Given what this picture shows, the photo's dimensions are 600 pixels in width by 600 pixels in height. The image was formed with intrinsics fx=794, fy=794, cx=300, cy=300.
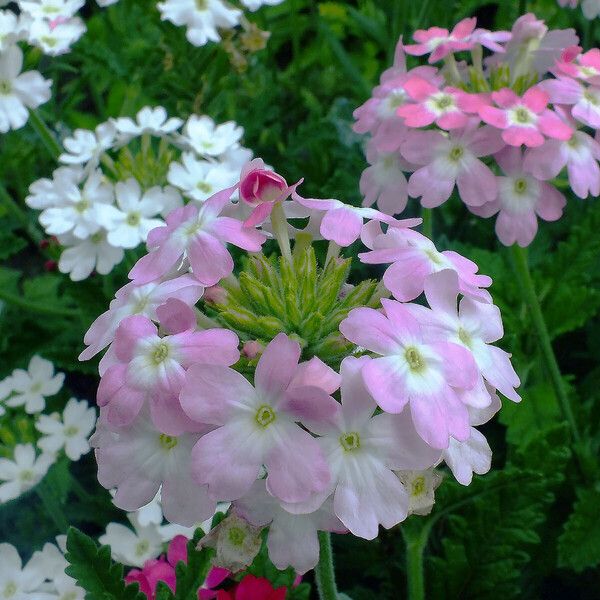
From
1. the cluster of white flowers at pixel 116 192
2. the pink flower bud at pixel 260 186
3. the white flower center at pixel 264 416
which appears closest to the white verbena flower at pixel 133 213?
the cluster of white flowers at pixel 116 192

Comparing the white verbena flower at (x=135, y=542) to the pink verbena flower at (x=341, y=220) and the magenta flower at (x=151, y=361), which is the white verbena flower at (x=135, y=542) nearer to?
the magenta flower at (x=151, y=361)

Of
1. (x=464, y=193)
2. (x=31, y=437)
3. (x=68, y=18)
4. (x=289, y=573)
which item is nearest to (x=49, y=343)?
(x=31, y=437)

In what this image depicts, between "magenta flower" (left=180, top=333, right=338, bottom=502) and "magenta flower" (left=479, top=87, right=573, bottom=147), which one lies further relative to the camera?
"magenta flower" (left=479, top=87, right=573, bottom=147)

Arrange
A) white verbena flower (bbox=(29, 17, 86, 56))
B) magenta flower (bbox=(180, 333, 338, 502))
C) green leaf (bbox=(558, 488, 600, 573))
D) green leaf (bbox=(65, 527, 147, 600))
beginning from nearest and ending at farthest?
magenta flower (bbox=(180, 333, 338, 502))
green leaf (bbox=(65, 527, 147, 600))
green leaf (bbox=(558, 488, 600, 573))
white verbena flower (bbox=(29, 17, 86, 56))

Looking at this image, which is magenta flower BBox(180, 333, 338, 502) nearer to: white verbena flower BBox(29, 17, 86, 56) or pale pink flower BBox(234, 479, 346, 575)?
pale pink flower BBox(234, 479, 346, 575)

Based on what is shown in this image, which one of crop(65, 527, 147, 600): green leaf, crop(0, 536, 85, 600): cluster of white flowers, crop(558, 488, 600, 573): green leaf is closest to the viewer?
crop(65, 527, 147, 600): green leaf

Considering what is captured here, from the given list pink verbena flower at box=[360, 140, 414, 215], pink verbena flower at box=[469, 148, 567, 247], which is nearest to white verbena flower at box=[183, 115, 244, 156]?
pink verbena flower at box=[360, 140, 414, 215]
